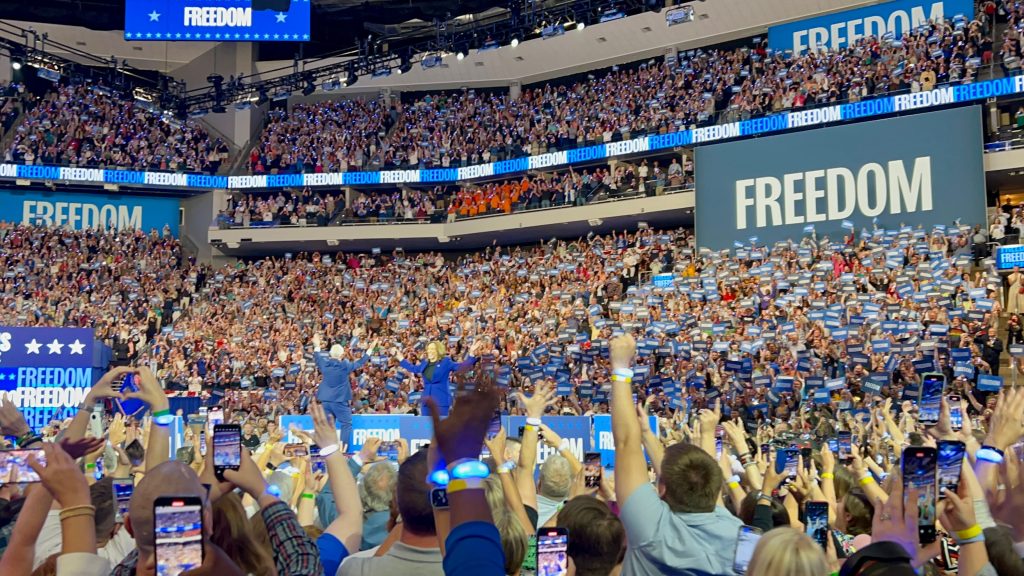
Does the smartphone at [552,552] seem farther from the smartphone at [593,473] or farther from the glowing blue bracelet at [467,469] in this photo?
the smartphone at [593,473]

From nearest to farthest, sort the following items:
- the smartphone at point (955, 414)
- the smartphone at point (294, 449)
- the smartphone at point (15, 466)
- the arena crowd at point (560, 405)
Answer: the arena crowd at point (560, 405) < the smartphone at point (15, 466) < the smartphone at point (955, 414) < the smartphone at point (294, 449)

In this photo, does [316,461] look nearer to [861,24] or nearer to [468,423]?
[468,423]

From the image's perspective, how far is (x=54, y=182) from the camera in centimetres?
4222

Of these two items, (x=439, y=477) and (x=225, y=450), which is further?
(x=225, y=450)

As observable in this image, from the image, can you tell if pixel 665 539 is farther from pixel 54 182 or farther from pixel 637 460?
pixel 54 182

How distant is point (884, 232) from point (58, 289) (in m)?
26.3

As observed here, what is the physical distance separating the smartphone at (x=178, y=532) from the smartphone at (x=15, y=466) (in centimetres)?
193

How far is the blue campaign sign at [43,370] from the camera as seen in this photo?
28.3 metres

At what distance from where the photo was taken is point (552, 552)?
11.3 feet

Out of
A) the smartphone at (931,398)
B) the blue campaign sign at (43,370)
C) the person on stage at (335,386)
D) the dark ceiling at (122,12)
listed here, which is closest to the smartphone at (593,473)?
the smartphone at (931,398)

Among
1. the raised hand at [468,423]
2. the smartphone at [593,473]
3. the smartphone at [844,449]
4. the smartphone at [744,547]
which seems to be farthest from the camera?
the smartphone at [844,449]

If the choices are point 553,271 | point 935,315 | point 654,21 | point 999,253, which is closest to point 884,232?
point 999,253

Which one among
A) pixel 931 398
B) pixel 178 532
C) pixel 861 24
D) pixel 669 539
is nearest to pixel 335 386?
pixel 931 398

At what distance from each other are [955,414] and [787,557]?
3236 millimetres
